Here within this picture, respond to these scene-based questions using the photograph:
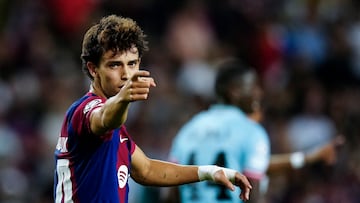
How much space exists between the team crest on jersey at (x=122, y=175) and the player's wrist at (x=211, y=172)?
415mm

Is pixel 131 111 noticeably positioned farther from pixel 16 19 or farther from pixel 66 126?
pixel 66 126

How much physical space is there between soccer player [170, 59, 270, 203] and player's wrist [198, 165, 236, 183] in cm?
181

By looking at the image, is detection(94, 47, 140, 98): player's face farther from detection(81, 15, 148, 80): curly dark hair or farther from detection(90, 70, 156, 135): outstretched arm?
detection(90, 70, 156, 135): outstretched arm

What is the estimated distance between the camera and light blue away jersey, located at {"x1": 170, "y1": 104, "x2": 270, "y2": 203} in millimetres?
8211

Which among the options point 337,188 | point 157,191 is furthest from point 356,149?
point 157,191

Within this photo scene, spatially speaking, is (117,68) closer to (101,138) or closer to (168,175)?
(101,138)

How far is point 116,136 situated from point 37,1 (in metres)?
9.35

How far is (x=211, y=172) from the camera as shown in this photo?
20.4 ft

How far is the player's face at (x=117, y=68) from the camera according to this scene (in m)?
5.92

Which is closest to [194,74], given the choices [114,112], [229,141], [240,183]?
[229,141]

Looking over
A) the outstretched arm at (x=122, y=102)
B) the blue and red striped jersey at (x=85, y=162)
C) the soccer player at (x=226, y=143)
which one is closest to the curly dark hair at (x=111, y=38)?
the blue and red striped jersey at (x=85, y=162)

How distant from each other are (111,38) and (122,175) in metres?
0.77

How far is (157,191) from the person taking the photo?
11.1m

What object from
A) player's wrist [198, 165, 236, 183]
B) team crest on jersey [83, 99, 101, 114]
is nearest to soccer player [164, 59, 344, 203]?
player's wrist [198, 165, 236, 183]
